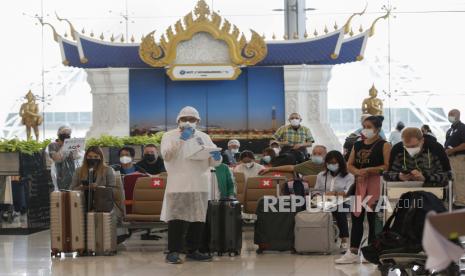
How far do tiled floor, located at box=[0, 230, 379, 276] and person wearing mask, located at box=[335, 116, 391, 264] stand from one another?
0.36 metres

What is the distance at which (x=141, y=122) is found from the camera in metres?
22.5

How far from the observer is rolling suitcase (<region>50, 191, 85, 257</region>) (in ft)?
34.6

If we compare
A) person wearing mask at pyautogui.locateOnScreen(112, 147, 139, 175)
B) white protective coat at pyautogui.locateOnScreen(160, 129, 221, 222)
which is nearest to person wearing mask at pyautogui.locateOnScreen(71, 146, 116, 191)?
white protective coat at pyautogui.locateOnScreen(160, 129, 221, 222)

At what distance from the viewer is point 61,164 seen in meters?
13.2

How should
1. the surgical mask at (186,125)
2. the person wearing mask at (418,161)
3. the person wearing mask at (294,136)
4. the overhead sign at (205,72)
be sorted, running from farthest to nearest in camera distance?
the overhead sign at (205,72) < the person wearing mask at (294,136) < the surgical mask at (186,125) < the person wearing mask at (418,161)

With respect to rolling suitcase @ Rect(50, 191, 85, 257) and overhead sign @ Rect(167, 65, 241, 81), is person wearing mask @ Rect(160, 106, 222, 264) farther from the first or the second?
overhead sign @ Rect(167, 65, 241, 81)

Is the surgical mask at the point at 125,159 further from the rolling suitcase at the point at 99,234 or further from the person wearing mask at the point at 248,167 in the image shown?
the rolling suitcase at the point at 99,234

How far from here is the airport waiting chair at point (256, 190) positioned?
11.7 metres

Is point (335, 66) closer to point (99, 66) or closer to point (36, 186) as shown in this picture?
point (99, 66)

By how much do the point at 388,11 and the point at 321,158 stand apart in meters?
11.1

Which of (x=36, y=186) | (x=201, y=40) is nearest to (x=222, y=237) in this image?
(x=36, y=186)

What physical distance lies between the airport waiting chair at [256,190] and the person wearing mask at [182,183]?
2.00 metres

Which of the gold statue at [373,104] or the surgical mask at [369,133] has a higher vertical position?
the gold statue at [373,104]

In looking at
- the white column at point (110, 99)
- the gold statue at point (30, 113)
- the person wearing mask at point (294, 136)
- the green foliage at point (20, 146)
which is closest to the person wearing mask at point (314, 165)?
the person wearing mask at point (294, 136)
